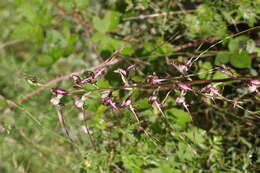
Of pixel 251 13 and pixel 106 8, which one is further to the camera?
pixel 106 8

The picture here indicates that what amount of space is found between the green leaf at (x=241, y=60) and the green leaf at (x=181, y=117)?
37 centimetres

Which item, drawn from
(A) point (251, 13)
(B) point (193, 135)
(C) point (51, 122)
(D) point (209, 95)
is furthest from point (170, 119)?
(C) point (51, 122)

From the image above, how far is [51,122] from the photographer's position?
86.0 inches

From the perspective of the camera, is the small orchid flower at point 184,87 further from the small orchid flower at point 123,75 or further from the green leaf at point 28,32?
the green leaf at point 28,32

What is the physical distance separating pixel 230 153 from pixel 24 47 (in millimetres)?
2013

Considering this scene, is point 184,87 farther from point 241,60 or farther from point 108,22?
point 108,22

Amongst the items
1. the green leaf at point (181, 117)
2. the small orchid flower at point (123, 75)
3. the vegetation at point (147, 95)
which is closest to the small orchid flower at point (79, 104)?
the vegetation at point (147, 95)

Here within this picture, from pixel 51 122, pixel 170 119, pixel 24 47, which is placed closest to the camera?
pixel 170 119

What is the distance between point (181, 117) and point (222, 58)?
1.33ft

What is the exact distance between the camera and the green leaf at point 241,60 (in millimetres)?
1649

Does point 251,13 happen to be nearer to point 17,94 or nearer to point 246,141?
point 246,141

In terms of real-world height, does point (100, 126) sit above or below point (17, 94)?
above

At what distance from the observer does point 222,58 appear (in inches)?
68.6

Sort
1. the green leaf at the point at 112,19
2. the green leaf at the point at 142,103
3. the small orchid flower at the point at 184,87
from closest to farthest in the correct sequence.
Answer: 1. the small orchid flower at the point at 184,87
2. the green leaf at the point at 142,103
3. the green leaf at the point at 112,19
